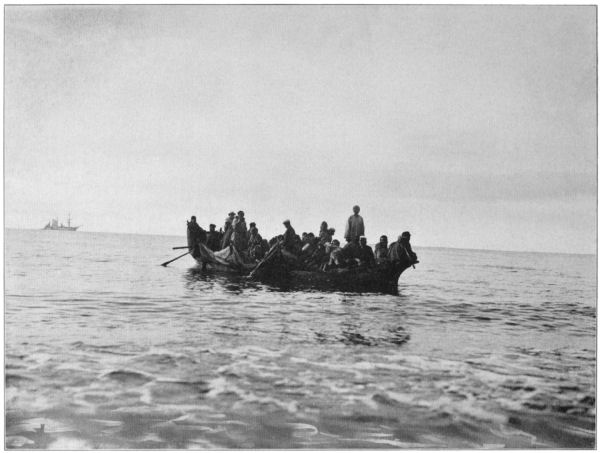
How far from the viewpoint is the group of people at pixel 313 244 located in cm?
584

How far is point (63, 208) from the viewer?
5.35 meters

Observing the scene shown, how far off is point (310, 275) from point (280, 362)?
9.71ft

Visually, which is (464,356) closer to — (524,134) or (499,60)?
(524,134)

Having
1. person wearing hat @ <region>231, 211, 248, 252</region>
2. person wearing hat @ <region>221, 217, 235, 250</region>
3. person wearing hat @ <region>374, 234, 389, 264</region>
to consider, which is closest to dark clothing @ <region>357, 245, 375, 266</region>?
person wearing hat @ <region>374, 234, 389, 264</region>

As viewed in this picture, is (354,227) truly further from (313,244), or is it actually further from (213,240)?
(213,240)

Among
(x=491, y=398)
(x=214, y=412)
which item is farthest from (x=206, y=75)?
(x=491, y=398)

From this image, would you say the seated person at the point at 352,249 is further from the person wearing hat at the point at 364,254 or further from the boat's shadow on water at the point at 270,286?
the boat's shadow on water at the point at 270,286

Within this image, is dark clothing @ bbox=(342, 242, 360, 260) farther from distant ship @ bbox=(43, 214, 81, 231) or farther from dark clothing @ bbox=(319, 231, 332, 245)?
distant ship @ bbox=(43, 214, 81, 231)

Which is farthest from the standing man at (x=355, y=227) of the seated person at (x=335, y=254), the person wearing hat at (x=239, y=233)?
the person wearing hat at (x=239, y=233)

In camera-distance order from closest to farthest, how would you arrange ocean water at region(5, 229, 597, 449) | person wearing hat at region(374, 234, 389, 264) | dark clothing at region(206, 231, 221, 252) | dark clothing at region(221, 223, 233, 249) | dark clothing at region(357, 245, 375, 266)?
ocean water at region(5, 229, 597, 449) < person wearing hat at region(374, 234, 389, 264) < dark clothing at region(221, 223, 233, 249) < dark clothing at region(357, 245, 375, 266) < dark clothing at region(206, 231, 221, 252)

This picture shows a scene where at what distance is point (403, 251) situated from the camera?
6023mm

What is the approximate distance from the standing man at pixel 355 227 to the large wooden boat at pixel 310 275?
1.04 metres

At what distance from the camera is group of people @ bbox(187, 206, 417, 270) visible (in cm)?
584

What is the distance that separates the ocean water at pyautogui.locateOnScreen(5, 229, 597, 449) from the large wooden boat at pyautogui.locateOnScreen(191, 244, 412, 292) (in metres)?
1.37
